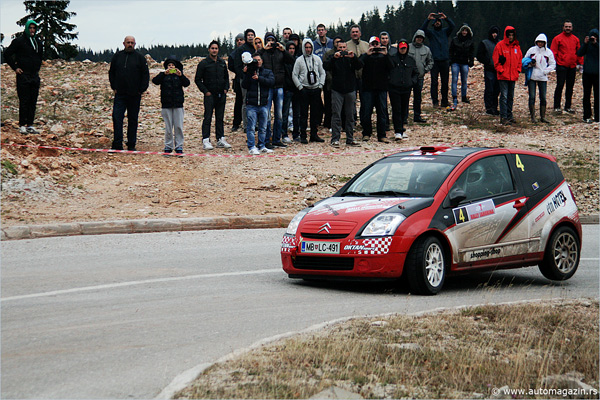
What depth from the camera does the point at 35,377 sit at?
5.50m

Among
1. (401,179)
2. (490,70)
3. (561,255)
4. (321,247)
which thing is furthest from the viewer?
(490,70)

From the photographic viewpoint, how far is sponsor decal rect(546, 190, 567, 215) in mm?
10278

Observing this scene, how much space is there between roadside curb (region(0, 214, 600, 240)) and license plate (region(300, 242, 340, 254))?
472 centimetres

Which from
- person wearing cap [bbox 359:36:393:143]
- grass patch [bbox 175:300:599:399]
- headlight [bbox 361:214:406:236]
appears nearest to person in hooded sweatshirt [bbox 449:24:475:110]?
person wearing cap [bbox 359:36:393:143]

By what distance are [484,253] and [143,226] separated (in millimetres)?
6165

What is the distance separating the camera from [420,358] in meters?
5.91

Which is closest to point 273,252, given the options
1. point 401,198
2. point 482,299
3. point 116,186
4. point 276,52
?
point 401,198

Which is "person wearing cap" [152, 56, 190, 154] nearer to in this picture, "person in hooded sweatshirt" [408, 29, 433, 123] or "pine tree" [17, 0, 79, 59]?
"person in hooded sweatshirt" [408, 29, 433, 123]

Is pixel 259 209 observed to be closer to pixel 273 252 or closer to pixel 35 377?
pixel 273 252

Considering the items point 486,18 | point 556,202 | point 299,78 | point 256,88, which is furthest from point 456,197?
point 486,18

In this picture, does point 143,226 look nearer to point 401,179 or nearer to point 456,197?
point 401,179

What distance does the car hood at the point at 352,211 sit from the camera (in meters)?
8.84

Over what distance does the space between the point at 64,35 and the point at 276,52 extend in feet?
104

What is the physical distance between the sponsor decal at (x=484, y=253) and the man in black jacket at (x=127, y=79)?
11.0 metres
